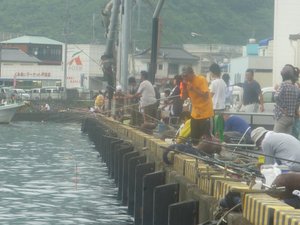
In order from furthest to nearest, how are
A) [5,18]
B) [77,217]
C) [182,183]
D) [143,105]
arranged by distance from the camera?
[5,18] → [143,105] → [77,217] → [182,183]

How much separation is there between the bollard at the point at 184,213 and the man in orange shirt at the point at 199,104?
163 inches

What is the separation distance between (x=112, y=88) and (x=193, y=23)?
318 ft

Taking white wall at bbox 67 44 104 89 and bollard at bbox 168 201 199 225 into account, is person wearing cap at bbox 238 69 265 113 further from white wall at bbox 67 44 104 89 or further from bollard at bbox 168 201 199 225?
white wall at bbox 67 44 104 89

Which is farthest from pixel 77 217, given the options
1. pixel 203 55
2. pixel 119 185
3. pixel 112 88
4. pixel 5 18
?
pixel 5 18

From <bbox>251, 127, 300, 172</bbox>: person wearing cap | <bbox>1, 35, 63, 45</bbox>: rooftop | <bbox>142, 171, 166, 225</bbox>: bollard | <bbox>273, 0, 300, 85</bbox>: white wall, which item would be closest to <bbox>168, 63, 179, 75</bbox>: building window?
<bbox>1, 35, 63, 45</bbox>: rooftop

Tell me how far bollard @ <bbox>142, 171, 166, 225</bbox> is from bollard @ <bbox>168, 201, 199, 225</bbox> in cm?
370

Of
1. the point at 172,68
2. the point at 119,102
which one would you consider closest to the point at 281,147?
the point at 119,102

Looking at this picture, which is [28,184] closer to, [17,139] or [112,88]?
[112,88]

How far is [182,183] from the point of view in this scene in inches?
540

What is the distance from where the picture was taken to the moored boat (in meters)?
65.8

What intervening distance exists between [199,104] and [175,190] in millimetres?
2764

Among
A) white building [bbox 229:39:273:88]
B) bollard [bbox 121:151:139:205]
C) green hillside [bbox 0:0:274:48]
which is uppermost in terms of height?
green hillside [bbox 0:0:274:48]

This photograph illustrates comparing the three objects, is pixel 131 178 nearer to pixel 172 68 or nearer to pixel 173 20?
pixel 172 68

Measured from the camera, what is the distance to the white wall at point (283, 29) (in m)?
47.0
